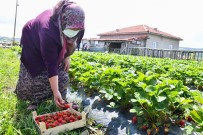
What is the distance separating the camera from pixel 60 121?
2305 mm

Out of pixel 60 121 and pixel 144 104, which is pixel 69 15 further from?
pixel 144 104

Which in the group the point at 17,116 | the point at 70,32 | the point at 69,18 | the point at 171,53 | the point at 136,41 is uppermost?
the point at 136,41

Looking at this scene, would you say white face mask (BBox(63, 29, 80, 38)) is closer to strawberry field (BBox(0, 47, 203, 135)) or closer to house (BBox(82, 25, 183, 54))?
strawberry field (BBox(0, 47, 203, 135))

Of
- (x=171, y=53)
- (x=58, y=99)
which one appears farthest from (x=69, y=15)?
(x=171, y=53)

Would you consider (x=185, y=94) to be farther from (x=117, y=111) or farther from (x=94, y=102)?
(x=94, y=102)

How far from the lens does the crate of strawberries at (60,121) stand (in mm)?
2146

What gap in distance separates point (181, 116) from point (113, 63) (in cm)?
405

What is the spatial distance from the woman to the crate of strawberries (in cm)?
14

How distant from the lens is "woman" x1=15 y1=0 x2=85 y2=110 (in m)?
2.10

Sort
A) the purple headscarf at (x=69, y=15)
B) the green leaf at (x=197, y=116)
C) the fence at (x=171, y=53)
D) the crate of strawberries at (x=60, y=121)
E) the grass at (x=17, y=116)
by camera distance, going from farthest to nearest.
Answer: the fence at (x=171, y=53) → the grass at (x=17, y=116) → the crate of strawberries at (x=60, y=121) → the purple headscarf at (x=69, y=15) → the green leaf at (x=197, y=116)

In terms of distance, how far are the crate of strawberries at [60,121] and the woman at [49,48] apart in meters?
0.14

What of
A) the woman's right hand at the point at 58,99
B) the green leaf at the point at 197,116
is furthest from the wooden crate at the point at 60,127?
the green leaf at the point at 197,116

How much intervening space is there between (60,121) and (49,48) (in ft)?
2.35

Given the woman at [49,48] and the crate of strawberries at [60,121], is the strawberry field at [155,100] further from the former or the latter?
the woman at [49,48]
